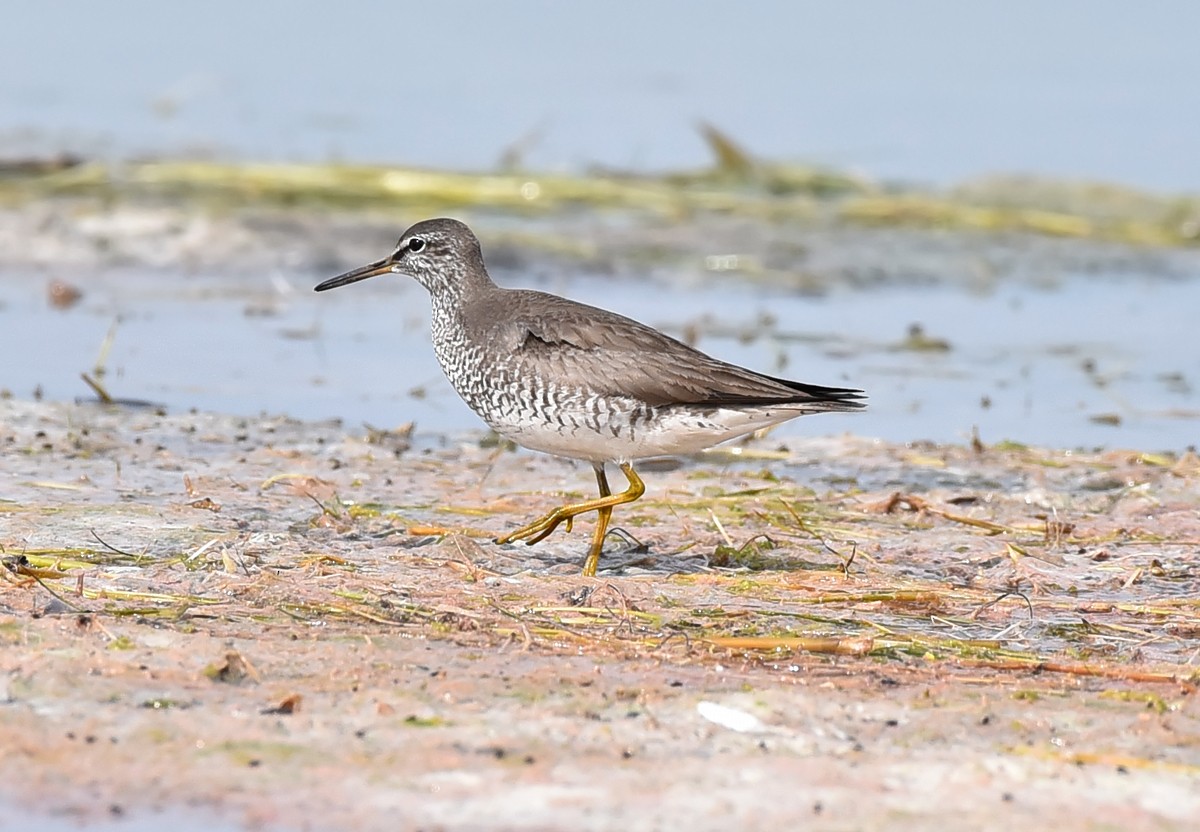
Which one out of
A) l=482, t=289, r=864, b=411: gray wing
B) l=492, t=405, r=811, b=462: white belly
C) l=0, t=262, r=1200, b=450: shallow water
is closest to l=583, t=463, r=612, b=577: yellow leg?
l=492, t=405, r=811, b=462: white belly

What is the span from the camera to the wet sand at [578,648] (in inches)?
199

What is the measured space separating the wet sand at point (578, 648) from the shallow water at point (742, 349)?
1.61 metres

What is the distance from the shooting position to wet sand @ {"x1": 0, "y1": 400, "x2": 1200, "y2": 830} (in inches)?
199

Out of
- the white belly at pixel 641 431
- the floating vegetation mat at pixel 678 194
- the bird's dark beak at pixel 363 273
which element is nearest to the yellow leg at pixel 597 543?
the white belly at pixel 641 431

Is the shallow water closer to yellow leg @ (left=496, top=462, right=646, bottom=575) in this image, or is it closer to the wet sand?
the wet sand

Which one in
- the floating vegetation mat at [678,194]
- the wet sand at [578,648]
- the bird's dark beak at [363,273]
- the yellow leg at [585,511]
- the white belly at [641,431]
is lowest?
the wet sand at [578,648]

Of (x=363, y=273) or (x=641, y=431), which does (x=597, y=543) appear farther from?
(x=363, y=273)

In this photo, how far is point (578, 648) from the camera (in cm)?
621

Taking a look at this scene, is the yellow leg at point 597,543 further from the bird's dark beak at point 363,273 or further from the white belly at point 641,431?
the bird's dark beak at point 363,273

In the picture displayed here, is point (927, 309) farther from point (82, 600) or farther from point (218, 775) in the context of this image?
point (218, 775)

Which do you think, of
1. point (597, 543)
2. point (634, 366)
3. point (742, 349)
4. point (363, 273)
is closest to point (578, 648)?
point (597, 543)

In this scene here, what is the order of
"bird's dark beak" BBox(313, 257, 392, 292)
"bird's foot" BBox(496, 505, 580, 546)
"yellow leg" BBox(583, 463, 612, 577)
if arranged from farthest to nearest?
"bird's dark beak" BBox(313, 257, 392, 292)
"bird's foot" BBox(496, 505, 580, 546)
"yellow leg" BBox(583, 463, 612, 577)

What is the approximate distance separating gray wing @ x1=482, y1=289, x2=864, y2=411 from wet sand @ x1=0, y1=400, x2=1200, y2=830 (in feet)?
2.05

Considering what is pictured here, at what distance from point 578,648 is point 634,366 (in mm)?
1920
